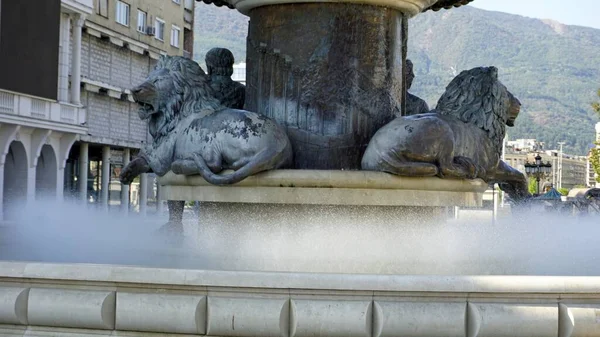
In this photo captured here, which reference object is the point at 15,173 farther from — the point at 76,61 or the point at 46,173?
the point at 76,61

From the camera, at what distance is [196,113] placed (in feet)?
25.1

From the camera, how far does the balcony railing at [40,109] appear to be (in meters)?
41.3

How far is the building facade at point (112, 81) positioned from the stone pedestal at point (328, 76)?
1675 inches

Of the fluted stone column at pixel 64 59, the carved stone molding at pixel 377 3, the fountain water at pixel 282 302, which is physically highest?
the fluted stone column at pixel 64 59

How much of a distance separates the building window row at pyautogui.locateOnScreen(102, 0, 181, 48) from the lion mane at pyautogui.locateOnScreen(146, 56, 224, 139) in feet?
156

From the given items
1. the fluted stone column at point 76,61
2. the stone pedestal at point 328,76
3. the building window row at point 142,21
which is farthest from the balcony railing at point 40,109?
the stone pedestal at point 328,76

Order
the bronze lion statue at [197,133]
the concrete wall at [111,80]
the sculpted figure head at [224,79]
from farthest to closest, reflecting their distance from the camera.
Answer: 1. the concrete wall at [111,80]
2. the sculpted figure head at [224,79]
3. the bronze lion statue at [197,133]

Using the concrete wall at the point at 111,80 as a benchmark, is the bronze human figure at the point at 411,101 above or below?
below

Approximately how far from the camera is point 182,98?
7754mm

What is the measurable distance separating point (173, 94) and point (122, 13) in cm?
5059

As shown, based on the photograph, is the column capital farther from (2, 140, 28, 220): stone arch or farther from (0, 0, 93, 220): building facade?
(2, 140, 28, 220): stone arch

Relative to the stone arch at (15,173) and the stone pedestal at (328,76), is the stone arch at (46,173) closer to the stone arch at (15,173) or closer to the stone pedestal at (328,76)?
the stone arch at (15,173)

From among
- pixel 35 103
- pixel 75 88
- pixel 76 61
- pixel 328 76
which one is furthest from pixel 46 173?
pixel 328 76

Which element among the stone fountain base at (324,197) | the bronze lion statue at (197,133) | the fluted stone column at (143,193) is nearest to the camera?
the stone fountain base at (324,197)
